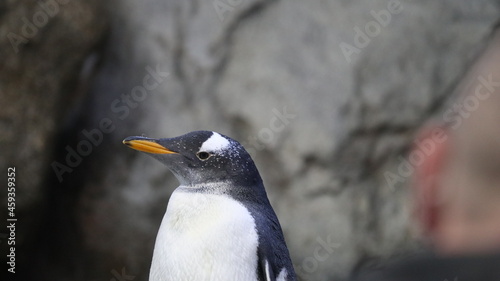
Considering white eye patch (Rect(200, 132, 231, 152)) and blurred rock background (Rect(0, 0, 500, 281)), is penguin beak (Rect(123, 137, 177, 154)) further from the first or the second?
blurred rock background (Rect(0, 0, 500, 281))

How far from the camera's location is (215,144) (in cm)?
142

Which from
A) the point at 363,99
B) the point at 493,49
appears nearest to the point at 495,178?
the point at 493,49

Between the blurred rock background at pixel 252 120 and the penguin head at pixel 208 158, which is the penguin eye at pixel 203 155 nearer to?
the penguin head at pixel 208 158

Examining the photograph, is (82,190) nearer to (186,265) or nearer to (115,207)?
(115,207)

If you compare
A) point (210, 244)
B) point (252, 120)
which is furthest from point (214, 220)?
point (252, 120)

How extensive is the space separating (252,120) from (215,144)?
4.43ft

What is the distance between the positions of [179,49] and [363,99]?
2.48 ft

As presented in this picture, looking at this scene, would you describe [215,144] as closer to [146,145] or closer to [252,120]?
[146,145]

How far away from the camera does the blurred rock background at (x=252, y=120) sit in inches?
110

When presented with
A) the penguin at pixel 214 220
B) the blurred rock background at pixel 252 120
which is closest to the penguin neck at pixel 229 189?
the penguin at pixel 214 220

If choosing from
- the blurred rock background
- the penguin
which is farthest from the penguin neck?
the blurred rock background

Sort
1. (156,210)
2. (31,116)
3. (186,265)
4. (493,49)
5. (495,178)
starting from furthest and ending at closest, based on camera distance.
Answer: (156,210) < (31,116) < (186,265) < (493,49) < (495,178)

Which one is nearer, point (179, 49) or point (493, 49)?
point (493, 49)

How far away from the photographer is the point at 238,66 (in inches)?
111
